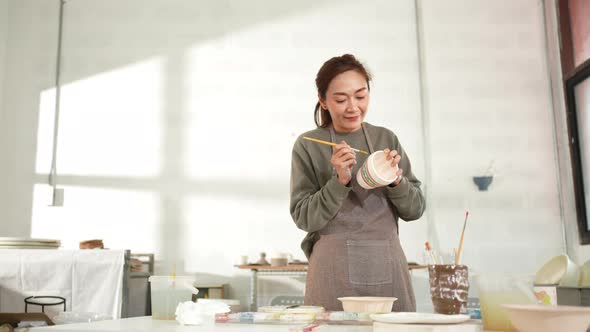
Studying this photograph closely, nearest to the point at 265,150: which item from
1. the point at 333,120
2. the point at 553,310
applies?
the point at 333,120

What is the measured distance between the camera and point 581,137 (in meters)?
3.85

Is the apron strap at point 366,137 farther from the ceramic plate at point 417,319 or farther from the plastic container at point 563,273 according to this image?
the plastic container at point 563,273

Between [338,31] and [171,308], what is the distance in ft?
12.2

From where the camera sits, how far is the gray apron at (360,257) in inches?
62.6

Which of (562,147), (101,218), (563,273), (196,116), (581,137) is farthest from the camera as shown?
(196,116)

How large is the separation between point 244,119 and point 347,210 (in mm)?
2896

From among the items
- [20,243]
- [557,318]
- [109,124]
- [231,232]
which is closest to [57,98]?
[109,124]

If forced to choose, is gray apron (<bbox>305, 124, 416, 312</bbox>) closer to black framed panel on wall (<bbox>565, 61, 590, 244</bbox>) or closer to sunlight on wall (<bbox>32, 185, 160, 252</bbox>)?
black framed panel on wall (<bbox>565, 61, 590, 244</bbox>)

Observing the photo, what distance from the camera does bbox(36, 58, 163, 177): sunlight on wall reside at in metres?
4.46

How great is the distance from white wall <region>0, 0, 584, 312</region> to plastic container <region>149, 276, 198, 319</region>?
3.08 m

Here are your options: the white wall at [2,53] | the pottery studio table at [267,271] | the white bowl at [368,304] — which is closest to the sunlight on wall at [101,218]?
the white wall at [2,53]

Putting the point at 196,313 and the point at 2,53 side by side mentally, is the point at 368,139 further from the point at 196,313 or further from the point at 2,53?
the point at 2,53

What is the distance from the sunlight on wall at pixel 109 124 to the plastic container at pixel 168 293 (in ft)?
11.2

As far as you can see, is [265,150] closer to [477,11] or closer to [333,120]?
[477,11]
